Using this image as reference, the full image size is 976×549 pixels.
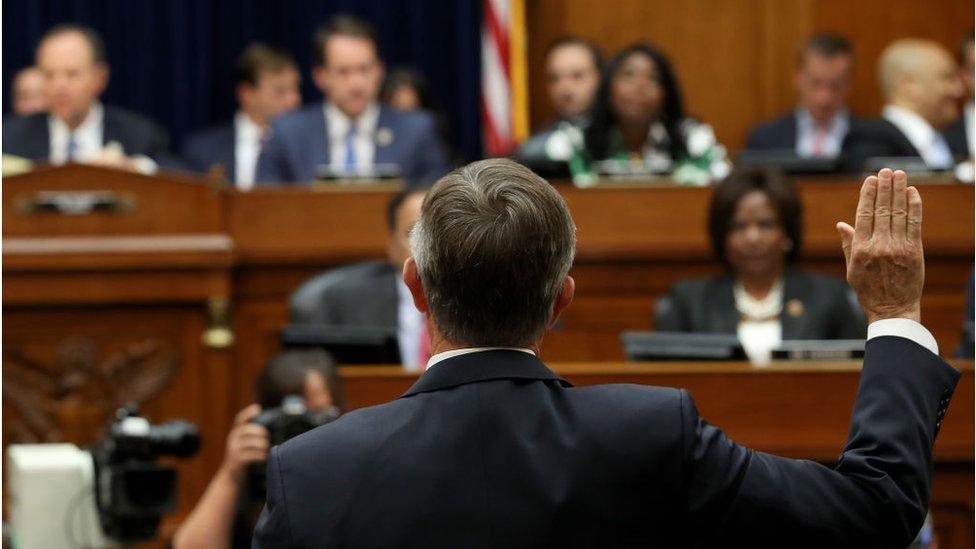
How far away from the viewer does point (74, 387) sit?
5.11m

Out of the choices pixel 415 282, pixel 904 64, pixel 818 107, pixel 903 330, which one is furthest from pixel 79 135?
pixel 903 330

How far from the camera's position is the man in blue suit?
20.7ft

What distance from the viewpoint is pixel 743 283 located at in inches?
184

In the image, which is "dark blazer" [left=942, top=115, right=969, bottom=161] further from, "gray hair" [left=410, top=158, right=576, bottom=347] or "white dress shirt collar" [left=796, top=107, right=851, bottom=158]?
"gray hair" [left=410, top=158, right=576, bottom=347]

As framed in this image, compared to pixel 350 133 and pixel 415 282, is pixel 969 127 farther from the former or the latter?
pixel 415 282

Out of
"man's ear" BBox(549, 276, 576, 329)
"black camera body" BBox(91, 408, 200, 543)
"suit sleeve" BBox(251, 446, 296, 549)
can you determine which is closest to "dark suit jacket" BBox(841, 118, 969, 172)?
"black camera body" BBox(91, 408, 200, 543)

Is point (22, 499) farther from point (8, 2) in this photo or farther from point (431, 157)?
point (8, 2)

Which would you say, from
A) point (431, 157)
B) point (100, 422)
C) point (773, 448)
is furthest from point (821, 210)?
point (100, 422)

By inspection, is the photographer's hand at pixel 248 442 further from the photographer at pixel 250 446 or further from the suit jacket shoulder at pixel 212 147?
the suit jacket shoulder at pixel 212 147

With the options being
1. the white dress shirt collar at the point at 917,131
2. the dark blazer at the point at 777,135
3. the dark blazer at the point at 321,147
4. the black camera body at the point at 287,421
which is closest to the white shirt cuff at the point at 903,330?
the black camera body at the point at 287,421

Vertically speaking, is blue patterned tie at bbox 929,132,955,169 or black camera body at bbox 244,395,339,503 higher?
blue patterned tie at bbox 929,132,955,169

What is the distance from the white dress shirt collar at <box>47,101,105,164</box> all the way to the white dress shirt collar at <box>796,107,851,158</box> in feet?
9.53

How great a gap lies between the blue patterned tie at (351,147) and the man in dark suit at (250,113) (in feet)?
3.41

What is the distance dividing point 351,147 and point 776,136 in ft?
6.51
